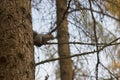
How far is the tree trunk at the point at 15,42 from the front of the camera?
1552 millimetres

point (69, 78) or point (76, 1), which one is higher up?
point (76, 1)

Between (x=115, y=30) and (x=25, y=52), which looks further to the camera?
(x=115, y=30)

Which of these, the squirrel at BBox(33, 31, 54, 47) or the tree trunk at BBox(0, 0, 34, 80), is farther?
the squirrel at BBox(33, 31, 54, 47)

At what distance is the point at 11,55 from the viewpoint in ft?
5.16

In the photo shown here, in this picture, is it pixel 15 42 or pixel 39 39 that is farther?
pixel 39 39

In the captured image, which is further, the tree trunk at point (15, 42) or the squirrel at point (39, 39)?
the squirrel at point (39, 39)

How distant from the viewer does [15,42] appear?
1606 mm

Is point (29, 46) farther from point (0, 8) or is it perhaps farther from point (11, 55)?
point (0, 8)

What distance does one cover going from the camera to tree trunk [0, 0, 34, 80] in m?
1.55

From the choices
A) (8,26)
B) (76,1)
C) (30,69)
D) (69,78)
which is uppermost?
(76,1)

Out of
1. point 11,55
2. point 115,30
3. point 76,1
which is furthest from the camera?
point 115,30

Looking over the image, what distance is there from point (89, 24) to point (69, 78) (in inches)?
54.0

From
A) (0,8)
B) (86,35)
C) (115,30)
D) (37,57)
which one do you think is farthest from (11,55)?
(115,30)

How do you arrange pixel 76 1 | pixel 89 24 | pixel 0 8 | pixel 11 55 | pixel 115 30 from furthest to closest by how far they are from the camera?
pixel 115 30
pixel 89 24
pixel 76 1
pixel 0 8
pixel 11 55
